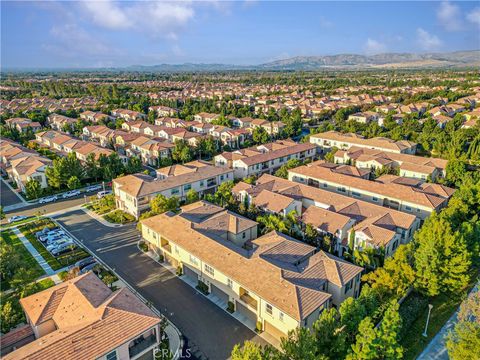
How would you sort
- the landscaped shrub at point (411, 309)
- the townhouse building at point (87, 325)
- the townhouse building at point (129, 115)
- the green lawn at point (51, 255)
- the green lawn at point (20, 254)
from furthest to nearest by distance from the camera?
1. the townhouse building at point (129, 115)
2. the green lawn at point (51, 255)
3. the green lawn at point (20, 254)
4. the landscaped shrub at point (411, 309)
5. the townhouse building at point (87, 325)

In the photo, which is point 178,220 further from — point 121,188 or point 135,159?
point 135,159

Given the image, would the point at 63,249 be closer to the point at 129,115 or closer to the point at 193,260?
the point at 193,260

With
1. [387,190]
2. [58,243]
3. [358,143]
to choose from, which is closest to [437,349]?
[387,190]


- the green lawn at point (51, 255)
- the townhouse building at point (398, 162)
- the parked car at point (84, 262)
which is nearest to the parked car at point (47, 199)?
the green lawn at point (51, 255)

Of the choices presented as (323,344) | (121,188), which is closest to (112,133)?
(121,188)

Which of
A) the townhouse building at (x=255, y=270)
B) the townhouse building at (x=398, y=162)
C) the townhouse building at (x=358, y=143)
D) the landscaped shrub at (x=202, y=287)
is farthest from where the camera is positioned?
the townhouse building at (x=358, y=143)

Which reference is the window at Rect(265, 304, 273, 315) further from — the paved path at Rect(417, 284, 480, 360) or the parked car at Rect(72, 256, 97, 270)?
the parked car at Rect(72, 256, 97, 270)

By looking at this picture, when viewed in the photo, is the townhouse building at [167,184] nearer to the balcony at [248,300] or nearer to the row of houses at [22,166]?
the row of houses at [22,166]
